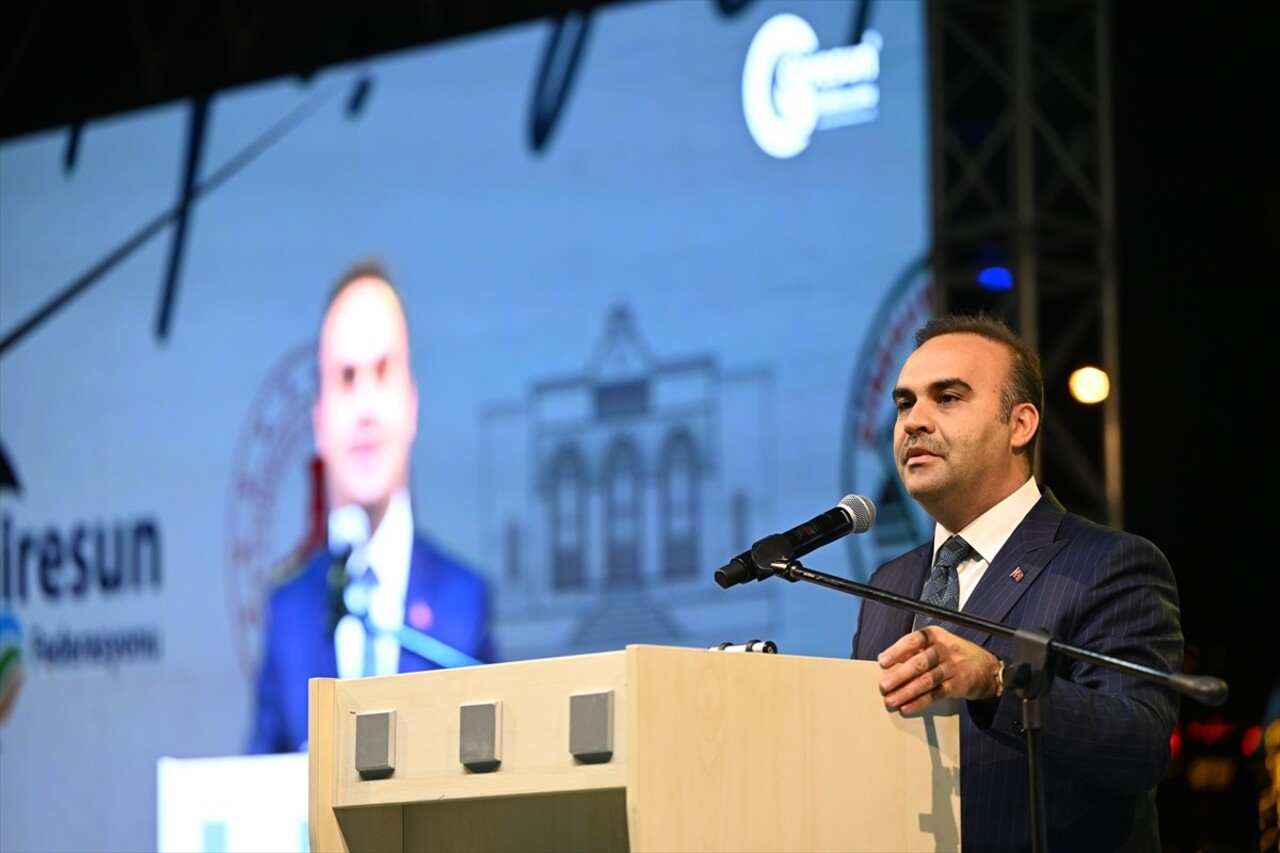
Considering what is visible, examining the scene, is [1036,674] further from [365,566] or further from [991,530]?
[365,566]

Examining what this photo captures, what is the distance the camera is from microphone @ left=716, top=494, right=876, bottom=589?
226 cm

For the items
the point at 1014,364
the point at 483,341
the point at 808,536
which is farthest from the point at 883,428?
the point at 808,536

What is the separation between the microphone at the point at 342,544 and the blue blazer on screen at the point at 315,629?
3 centimetres

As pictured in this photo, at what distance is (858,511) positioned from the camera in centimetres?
243

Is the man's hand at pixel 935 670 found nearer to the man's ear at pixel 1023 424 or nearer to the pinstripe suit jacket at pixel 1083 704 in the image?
the pinstripe suit jacket at pixel 1083 704

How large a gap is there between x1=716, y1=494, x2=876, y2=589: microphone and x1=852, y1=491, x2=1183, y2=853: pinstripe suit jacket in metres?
0.22

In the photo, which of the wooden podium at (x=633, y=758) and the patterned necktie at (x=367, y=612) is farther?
the patterned necktie at (x=367, y=612)

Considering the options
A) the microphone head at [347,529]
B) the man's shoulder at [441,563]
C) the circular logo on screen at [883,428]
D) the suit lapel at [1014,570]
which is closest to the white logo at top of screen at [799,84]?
the circular logo on screen at [883,428]

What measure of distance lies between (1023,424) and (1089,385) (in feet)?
8.12

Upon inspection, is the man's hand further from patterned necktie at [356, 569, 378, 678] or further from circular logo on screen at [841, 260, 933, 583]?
patterned necktie at [356, 569, 378, 678]

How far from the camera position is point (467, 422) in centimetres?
593

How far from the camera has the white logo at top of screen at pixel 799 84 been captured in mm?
5164

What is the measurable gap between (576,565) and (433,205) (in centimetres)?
135

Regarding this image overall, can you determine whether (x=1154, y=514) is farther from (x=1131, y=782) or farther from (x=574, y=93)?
(x=1131, y=782)
